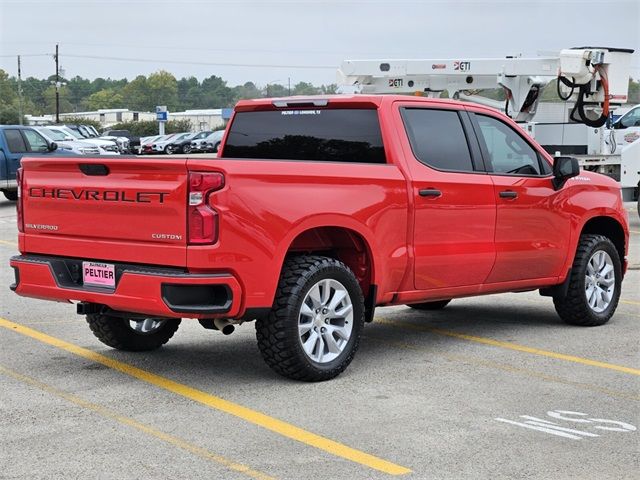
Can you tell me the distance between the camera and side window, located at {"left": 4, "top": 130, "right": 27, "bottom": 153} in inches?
968

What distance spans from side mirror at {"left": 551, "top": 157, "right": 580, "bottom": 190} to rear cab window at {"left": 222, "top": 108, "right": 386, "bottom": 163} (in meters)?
1.84

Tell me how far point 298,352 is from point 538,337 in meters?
2.75

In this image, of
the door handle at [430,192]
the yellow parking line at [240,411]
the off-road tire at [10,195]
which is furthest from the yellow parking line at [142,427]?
the off-road tire at [10,195]

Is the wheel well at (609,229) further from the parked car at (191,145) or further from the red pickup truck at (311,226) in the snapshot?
the parked car at (191,145)

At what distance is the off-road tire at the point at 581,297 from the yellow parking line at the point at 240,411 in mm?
3762

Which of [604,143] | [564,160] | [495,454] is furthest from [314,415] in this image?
[604,143]

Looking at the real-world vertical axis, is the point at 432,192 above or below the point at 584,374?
above

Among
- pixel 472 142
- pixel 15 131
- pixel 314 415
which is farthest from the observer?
pixel 15 131

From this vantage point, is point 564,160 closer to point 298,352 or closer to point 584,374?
point 584,374

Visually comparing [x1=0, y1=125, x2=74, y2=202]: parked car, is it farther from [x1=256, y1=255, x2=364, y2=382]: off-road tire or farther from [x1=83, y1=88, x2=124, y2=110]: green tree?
[x1=83, y1=88, x2=124, y2=110]: green tree

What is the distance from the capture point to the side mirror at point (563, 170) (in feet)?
28.7

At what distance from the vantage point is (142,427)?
5875mm

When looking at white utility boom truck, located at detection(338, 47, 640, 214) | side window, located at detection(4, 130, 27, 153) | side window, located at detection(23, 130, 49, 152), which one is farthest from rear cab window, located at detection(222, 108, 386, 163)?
side window, located at detection(23, 130, 49, 152)

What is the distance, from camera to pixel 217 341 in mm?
8539
